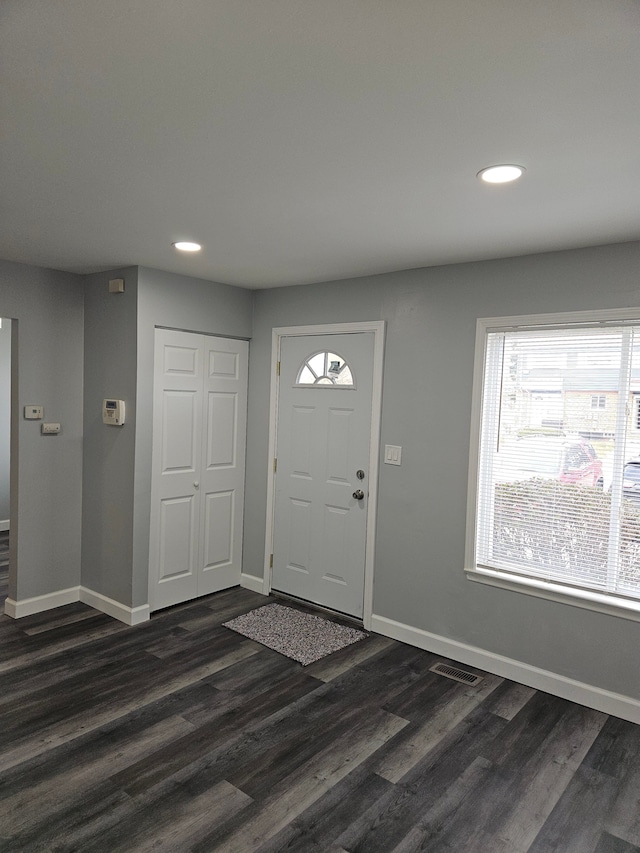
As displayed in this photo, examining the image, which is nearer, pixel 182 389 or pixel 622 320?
pixel 622 320

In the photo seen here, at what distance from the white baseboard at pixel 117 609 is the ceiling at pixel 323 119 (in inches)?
97.9

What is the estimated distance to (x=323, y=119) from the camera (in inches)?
67.6

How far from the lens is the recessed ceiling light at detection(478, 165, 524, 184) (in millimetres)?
2020

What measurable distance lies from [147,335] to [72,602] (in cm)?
209

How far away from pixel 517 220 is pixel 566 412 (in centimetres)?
110

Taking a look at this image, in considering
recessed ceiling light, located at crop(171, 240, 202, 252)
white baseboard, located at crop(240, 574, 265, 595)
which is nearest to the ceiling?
recessed ceiling light, located at crop(171, 240, 202, 252)

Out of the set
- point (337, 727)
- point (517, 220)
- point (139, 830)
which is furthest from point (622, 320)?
point (139, 830)

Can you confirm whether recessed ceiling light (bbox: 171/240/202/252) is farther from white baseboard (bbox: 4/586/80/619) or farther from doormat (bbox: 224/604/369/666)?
white baseboard (bbox: 4/586/80/619)

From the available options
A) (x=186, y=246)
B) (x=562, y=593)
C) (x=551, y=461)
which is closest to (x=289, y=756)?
(x=562, y=593)

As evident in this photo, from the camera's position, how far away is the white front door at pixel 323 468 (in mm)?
4059

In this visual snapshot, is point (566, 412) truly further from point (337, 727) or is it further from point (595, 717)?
point (337, 727)

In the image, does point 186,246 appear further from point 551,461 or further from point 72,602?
point 72,602

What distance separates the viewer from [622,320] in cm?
292

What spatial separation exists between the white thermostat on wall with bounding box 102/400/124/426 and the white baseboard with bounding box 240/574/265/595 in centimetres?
168
